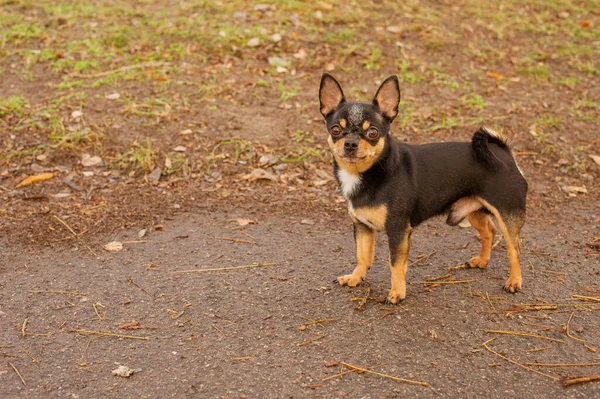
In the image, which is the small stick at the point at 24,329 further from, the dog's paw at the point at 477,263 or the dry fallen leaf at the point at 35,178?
the dog's paw at the point at 477,263

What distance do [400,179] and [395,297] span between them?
2.79 ft

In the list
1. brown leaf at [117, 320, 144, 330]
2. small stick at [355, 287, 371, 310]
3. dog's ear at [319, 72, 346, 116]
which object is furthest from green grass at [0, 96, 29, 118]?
small stick at [355, 287, 371, 310]

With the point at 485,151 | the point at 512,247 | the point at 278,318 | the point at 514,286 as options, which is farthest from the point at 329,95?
the point at 514,286

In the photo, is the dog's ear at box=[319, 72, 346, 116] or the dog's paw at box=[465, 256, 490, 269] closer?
the dog's ear at box=[319, 72, 346, 116]

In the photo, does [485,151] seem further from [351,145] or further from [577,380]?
[577,380]

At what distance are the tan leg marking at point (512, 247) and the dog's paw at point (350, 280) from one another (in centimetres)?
108

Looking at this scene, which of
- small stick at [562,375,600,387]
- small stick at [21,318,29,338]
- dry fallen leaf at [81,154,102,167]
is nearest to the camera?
small stick at [562,375,600,387]

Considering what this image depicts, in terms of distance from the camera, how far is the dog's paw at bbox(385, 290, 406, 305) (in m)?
4.37

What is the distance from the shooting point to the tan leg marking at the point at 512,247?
4383mm

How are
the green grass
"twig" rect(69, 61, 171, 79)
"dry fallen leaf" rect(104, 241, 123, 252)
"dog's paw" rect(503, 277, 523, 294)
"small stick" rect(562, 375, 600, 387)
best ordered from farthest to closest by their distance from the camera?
"twig" rect(69, 61, 171, 79), the green grass, "dry fallen leaf" rect(104, 241, 123, 252), "dog's paw" rect(503, 277, 523, 294), "small stick" rect(562, 375, 600, 387)

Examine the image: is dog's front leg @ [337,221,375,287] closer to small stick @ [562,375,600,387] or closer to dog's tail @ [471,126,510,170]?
dog's tail @ [471,126,510,170]

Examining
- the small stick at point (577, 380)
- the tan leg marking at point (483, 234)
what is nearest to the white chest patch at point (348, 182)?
the tan leg marking at point (483, 234)

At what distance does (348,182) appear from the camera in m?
4.23

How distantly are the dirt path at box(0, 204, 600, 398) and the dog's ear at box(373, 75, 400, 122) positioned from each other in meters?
1.33
